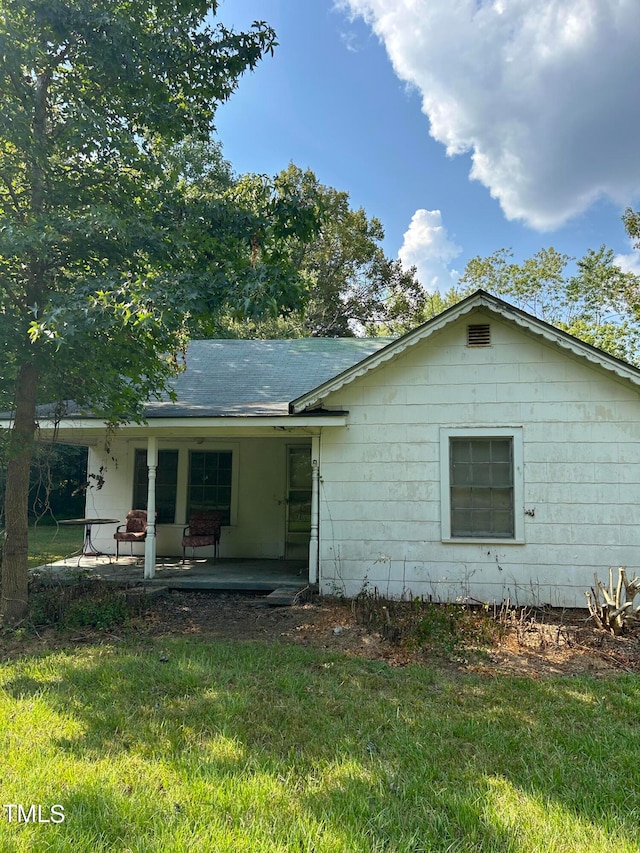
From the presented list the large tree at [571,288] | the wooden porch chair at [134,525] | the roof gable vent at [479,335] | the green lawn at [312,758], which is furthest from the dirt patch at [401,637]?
the large tree at [571,288]

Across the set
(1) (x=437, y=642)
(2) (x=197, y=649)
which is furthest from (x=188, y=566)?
(1) (x=437, y=642)

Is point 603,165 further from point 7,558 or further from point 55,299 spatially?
point 7,558

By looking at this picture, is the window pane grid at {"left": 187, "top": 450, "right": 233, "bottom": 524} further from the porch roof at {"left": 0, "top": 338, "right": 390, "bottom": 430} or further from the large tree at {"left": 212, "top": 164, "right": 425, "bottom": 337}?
the large tree at {"left": 212, "top": 164, "right": 425, "bottom": 337}

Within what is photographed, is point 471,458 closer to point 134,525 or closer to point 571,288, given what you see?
point 134,525

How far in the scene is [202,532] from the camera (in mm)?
10320

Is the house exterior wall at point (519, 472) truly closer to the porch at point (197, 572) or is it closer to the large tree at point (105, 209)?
the porch at point (197, 572)

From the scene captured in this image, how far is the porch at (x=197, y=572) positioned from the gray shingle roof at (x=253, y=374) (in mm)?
2673

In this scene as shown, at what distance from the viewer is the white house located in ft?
24.2

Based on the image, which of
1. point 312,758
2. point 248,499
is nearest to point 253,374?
point 248,499

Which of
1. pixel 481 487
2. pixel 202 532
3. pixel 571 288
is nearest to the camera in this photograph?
pixel 481 487

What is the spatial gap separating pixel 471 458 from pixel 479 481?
35 cm

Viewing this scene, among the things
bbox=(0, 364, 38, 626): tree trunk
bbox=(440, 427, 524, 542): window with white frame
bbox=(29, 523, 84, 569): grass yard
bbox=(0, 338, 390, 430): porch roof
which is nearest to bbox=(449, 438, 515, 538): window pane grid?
bbox=(440, 427, 524, 542): window with white frame

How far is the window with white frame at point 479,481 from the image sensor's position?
7.69 meters

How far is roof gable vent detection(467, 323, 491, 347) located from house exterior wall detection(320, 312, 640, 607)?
0.07 m
